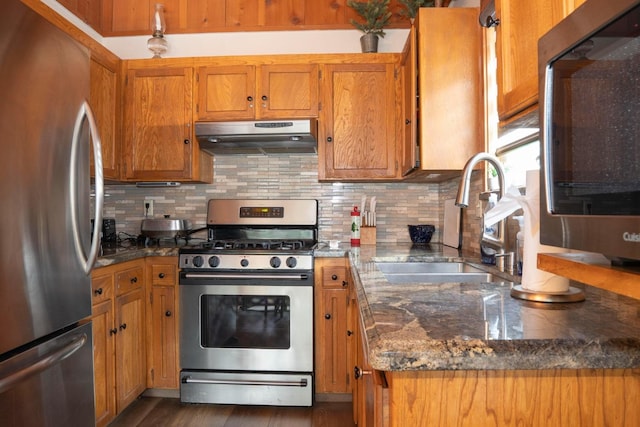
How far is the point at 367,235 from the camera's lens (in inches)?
110

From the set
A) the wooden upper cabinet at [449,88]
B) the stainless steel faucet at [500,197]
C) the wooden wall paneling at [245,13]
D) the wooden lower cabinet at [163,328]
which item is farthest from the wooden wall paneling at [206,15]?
the stainless steel faucet at [500,197]

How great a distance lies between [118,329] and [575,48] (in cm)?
236

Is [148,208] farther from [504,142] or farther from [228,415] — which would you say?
[504,142]

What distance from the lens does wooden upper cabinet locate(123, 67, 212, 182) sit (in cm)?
281

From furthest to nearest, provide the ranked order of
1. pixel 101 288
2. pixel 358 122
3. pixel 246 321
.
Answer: pixel 358 122 → pixel 246 321 → pixel 101 288

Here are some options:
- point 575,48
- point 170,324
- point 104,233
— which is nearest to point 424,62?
point 575,48

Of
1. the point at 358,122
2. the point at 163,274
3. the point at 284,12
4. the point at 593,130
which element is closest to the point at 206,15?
the point at 284,12

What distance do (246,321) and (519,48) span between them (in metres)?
2.03

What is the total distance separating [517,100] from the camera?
0.96 m

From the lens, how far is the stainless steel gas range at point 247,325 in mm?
2422

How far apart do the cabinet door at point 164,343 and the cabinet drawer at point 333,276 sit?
930 millimetres

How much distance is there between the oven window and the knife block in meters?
0.68

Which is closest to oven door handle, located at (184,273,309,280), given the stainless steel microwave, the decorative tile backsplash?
the decorative tile backsplash

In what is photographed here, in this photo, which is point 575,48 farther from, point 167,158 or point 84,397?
point 167,158
